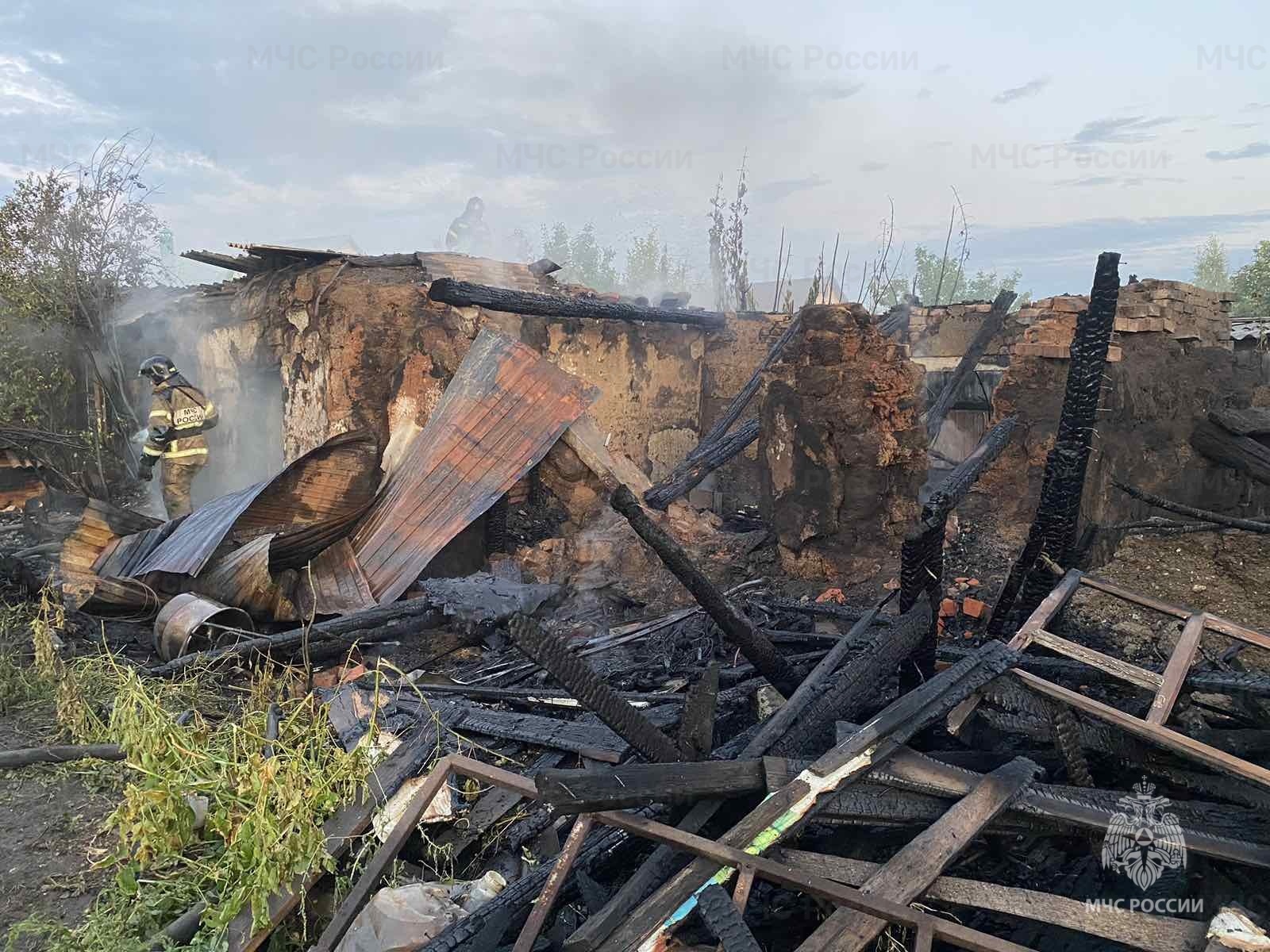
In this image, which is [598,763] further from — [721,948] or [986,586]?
[986,586]

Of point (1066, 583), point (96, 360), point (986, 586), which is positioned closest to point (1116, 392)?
point (986, 586)

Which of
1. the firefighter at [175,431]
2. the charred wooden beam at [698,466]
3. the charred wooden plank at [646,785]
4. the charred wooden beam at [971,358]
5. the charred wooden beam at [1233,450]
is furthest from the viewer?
the charred wooden beam at [971,358]

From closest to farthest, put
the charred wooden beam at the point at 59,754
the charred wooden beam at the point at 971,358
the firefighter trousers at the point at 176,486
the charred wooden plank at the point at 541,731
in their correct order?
the charred wooden plank at the point at 541,731 → the charred wooden beam at the point at 59,754 → the firefighter trousers at the point at 176,486 → the charred wooden beam at the point at 971,358

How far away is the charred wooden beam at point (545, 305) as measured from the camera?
754 cm

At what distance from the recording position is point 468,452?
709 centimetres

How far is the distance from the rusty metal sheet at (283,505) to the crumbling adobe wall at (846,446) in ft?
13.0

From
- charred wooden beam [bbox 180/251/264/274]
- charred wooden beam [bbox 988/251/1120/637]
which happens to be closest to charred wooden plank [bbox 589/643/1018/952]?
charred wooden beam [bbox 988/251/1120/637]

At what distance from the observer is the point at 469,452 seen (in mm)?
7098

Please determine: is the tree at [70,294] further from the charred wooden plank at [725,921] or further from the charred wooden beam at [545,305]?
the charred wooden plank at [725,921]

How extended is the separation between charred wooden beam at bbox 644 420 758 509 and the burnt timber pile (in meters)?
0.11

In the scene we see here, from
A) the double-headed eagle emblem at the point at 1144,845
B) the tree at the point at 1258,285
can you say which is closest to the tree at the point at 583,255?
the tree at the point at 1258,285

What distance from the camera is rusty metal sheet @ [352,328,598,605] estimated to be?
A: 647 cm

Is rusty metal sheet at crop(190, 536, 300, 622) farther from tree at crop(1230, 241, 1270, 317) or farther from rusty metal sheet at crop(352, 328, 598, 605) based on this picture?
tree at crop(1230, 241, 1270, 317)

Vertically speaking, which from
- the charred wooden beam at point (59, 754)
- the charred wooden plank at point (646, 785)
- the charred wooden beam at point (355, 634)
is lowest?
the charred wooden beam at point (59, 754)
